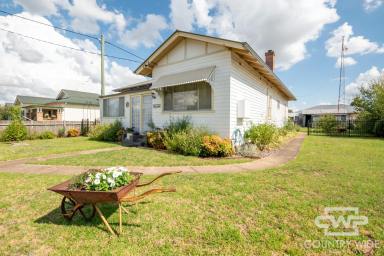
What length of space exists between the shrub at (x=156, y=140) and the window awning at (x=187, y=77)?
246cm

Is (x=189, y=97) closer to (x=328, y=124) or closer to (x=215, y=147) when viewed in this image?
(x=215, y=147)

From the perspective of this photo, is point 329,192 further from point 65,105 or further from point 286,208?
point 65,105

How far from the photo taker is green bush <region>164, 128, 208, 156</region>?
25.8ft

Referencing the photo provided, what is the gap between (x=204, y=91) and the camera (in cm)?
917

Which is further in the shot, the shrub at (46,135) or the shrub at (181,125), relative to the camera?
the shrub at (46,135)

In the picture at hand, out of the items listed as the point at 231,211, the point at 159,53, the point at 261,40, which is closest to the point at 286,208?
the point at 231,211

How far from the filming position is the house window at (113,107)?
551 inches

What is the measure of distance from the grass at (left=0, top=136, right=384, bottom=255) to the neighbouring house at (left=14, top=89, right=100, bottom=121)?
27.1 m

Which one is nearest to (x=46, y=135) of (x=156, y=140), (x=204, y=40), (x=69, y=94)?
(x=156, y=140)

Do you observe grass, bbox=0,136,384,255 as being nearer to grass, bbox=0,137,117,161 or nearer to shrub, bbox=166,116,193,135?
grass, bbox=0,137,117,161

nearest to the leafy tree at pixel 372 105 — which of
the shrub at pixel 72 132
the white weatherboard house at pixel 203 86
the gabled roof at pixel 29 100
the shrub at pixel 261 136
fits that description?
the white weatherboard house at pixel 203 86

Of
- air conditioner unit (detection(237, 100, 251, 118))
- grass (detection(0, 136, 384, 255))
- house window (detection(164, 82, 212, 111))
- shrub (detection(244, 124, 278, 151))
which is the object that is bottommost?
grass (detection(0, 136, 384, 255))

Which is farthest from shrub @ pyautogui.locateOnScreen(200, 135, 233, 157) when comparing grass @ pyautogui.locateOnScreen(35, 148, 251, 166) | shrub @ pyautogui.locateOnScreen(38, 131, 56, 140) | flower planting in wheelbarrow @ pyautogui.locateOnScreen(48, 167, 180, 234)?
shrub @ pyautogui.locateOnScreen(38, 131, 56, 140)

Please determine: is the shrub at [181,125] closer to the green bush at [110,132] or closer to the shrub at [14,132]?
the green bush at [110,132]
